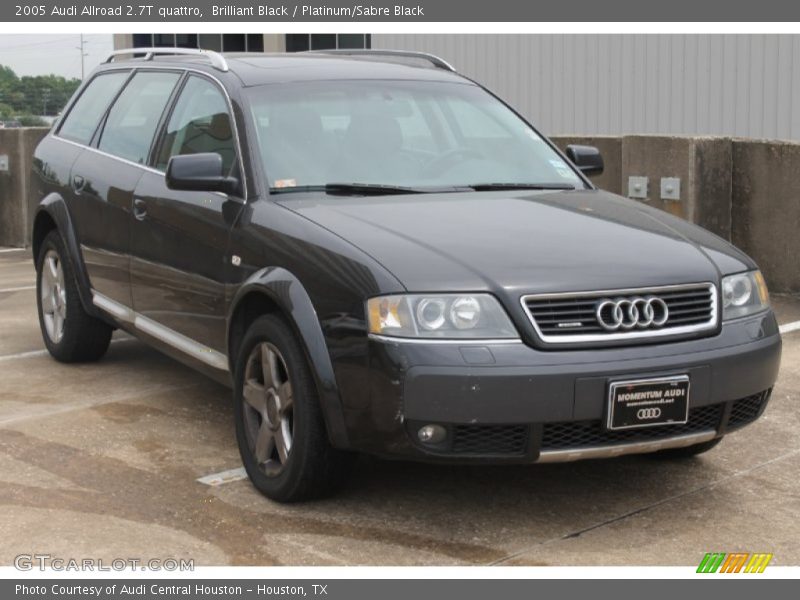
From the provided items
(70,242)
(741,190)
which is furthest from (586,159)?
(741,190)

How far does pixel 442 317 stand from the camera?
4438mm

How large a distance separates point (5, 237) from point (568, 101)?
14.2 meters

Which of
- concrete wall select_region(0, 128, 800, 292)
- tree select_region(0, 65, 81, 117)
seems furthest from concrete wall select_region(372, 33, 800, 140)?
concrete wall select_region(0, 128, 800, 292)

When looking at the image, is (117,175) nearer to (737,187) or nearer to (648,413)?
(648,413)

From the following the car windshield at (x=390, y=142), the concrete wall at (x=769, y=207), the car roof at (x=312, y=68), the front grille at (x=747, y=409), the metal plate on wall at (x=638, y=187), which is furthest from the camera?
the metal plate on wall at (x=638, y=187)

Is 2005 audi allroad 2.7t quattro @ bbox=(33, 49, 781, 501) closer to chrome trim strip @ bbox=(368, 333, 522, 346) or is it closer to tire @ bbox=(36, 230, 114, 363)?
chrome trim strip @ bbox=(368, 333, 522, 346)

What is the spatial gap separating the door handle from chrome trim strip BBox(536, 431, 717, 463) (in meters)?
2.55

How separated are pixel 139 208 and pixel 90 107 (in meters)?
1.53

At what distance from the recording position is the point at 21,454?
223 inches

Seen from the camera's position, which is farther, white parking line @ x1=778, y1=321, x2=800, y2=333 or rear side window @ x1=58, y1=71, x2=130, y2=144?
white parking line @ x1=778, y1=321, x2=800, y2=333

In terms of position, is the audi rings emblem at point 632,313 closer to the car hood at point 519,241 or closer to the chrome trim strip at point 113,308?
the car hood at point 519,241

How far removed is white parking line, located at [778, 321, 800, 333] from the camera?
8.36 meters

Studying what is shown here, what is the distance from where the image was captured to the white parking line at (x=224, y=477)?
530 cm

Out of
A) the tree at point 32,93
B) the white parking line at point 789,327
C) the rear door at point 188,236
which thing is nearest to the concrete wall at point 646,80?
the tree at point 32,93
